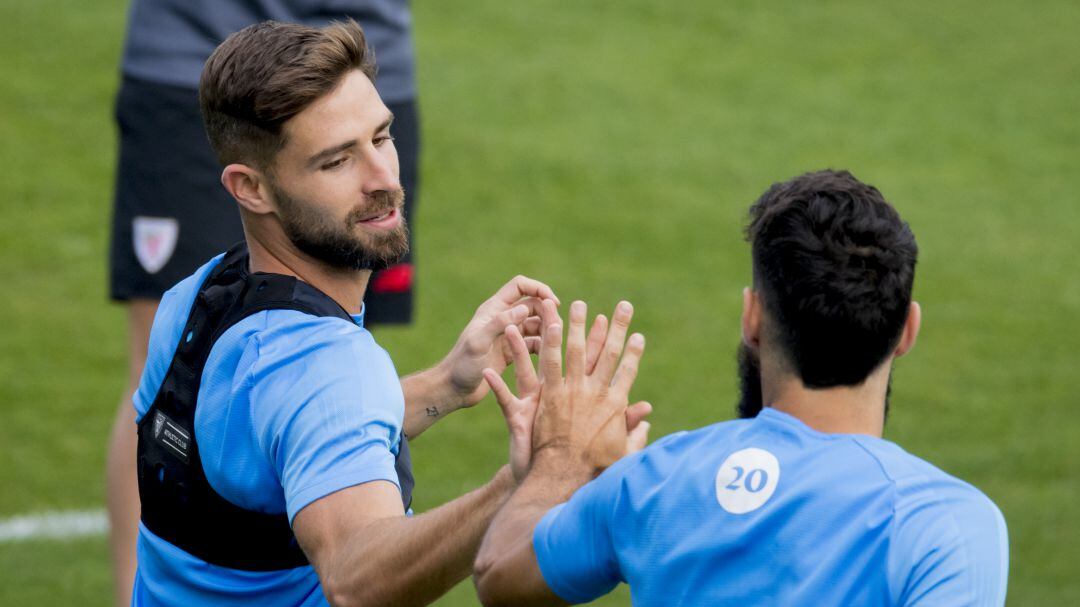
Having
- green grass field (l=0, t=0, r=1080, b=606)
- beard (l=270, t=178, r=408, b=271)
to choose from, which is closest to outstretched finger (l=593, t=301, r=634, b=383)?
beard (l=270, t=178, r=408, b=271)

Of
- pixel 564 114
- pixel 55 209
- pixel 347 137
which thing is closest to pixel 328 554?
pixel 347 137

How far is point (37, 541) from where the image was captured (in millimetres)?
6562

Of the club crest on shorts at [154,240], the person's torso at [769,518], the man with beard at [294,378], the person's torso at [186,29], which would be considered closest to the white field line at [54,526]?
the club crest on shorts at [154,240]

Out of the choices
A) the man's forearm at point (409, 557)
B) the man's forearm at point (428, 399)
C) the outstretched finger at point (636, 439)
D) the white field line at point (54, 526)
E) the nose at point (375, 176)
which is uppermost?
the nose at point (375, 176)

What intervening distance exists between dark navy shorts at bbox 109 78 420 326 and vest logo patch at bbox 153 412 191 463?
206 cm

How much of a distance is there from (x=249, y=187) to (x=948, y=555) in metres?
1.74

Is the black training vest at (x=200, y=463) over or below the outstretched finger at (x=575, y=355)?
below

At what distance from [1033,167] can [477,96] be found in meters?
3.97

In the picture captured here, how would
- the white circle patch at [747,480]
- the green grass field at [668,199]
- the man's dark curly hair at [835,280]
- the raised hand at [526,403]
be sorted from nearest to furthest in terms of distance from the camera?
the white circle patch at [747,480]
the man's dark curly hair at [835,280]
the raised hand at [526,403]
the green grass field at [668,199]

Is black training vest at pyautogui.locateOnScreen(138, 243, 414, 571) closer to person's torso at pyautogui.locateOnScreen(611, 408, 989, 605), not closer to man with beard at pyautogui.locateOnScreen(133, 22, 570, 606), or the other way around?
man with beard at pyautogui.locateOnScreen(133, 22, 570, 606)

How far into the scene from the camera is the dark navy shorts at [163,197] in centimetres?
550

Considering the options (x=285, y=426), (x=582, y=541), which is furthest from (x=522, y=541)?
(x=285, y=426)

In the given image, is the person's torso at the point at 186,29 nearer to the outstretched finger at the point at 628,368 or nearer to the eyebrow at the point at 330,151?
the eyebrow at the point at 330,151

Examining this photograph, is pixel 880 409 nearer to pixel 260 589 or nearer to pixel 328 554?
pixel 328 554
